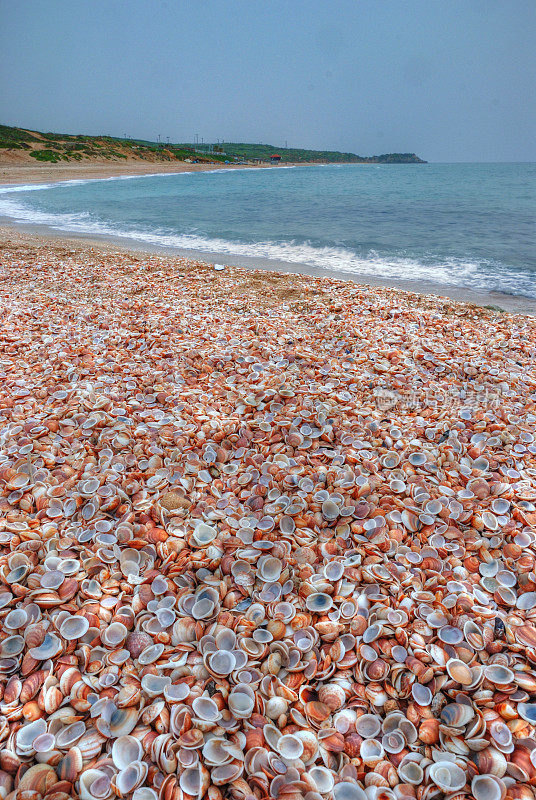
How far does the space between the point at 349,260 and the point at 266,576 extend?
11505 millimetres

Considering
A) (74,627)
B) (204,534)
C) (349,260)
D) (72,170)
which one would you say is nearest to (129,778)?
(74,627)

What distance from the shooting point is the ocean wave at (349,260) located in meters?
10.2

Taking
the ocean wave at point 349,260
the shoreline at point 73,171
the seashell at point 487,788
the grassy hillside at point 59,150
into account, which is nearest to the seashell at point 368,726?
the seashell at point 487,788

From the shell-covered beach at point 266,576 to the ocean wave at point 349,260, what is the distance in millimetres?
6271

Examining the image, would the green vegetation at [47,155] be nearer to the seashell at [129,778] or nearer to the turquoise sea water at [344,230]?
the turquoise sea water at [344,230]

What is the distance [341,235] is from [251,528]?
15.3 m

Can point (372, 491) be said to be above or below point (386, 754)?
above

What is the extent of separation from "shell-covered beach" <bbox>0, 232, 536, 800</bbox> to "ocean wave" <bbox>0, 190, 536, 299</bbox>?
627 cm

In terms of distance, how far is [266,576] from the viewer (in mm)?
2350

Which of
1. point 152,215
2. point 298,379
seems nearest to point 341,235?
point 152,215

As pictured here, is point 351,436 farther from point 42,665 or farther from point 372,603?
point 42,665

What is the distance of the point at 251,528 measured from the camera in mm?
2617

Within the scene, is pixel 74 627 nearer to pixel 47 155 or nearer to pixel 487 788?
pixel 487 788

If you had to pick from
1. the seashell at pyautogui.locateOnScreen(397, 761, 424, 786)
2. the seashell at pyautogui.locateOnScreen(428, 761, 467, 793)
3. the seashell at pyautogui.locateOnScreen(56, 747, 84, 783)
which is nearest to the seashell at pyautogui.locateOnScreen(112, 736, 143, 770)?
the seashell at pyautogui.locateOnScreen(56, 747, 84, 783)
